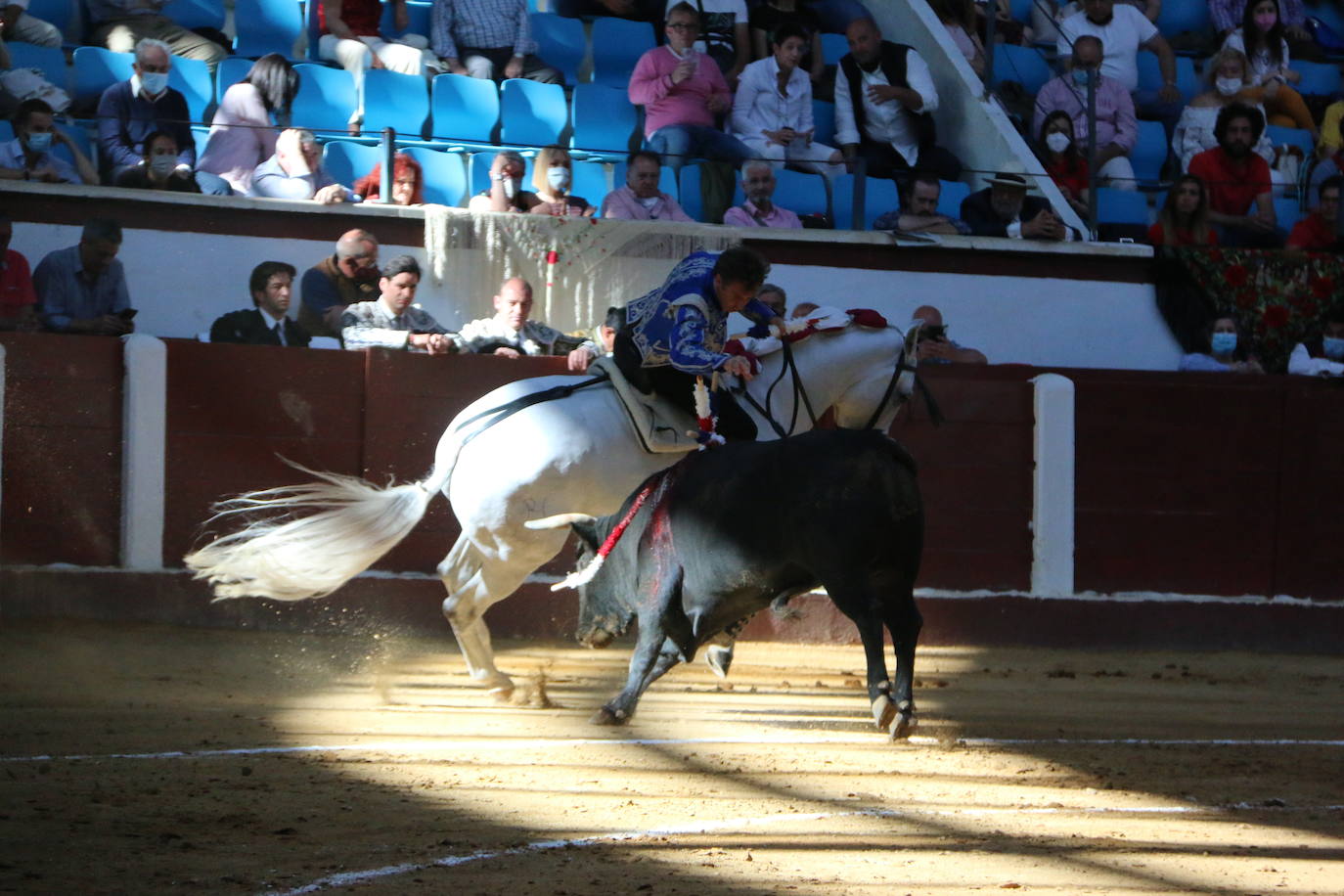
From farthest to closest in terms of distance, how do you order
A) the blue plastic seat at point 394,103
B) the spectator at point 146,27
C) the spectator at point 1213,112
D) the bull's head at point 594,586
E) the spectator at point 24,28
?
1. the spectator at point 1213,112
2. the blue plastic seat at point 394,103
3. the spectator at point 146,27
4. the spectator at point 24,28
5. the bull's head at point 594,586

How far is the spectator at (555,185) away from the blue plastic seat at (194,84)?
1.89m

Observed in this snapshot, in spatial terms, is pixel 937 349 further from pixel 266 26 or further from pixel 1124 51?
pixel 266 26

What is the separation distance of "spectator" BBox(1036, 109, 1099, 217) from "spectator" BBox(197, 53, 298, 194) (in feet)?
14.9

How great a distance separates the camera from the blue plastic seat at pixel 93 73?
884 cm

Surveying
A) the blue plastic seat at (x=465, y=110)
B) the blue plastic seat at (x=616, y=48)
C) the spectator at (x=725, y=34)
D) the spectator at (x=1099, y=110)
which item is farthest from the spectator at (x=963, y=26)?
the blue plastic seat at (x=465, y=110)

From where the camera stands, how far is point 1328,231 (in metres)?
10.0

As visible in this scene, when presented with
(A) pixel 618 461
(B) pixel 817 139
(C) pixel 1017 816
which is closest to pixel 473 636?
(A) pixel 618 461

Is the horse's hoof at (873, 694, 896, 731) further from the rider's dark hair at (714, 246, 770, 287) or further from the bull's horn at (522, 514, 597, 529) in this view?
the rider's dark hair at (714, 246, 770, 287)

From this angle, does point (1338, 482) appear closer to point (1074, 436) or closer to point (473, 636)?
point (1074, 436)

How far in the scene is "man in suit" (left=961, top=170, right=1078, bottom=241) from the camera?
9.51m

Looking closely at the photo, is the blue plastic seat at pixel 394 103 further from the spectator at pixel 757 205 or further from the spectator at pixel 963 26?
the spectator at pixel 963 26

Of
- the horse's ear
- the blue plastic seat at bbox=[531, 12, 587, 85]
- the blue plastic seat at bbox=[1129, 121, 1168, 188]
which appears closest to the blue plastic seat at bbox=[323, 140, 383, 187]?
the blue plastic seat at bbox=[531, 12, 587, 85]

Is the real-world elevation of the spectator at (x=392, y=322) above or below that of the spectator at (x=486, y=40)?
below

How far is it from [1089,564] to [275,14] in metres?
5.61
